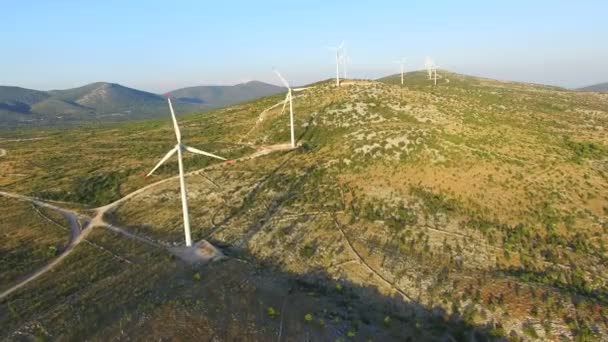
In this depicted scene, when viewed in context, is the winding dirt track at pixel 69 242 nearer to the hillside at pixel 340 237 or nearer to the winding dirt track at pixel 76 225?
the winding dirt track at pixel 76 225

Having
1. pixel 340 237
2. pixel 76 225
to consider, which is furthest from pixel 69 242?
pixel 340 237

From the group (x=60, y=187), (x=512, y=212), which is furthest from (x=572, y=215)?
(x=60, y=187)

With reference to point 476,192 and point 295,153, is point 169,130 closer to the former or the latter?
point 295,153

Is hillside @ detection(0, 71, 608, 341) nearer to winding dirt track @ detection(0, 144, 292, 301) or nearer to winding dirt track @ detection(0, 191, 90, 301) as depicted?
winding dirt track @ detection(0, 144, 292, 301)

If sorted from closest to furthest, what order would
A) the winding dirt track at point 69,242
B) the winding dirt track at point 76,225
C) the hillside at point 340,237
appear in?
the hillside at point 340,237 → the winding dirt track at point 69,242 → the winding dirt track at point 76,225

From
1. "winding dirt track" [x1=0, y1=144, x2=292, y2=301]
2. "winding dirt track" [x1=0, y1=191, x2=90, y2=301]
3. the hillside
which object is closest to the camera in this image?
the hillside

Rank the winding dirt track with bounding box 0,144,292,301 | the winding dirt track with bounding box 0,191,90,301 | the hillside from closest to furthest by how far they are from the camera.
A: the hillside, the winding dirt track with bounding box 0,191,90,301, the winding dirt track with bounding box 0,144,292,301

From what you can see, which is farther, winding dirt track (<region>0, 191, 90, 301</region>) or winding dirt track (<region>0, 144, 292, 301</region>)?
winding dirt track (<region>0, 144, 292, 301</region>)

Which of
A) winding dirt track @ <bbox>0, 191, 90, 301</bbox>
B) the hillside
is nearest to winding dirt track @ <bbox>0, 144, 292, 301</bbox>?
winding dirt track @ <bbox>0, 191, 90, 301</bbox>

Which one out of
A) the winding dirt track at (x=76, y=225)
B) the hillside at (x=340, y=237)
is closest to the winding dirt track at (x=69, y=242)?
the winding dirt track at (x=76, y=225)
